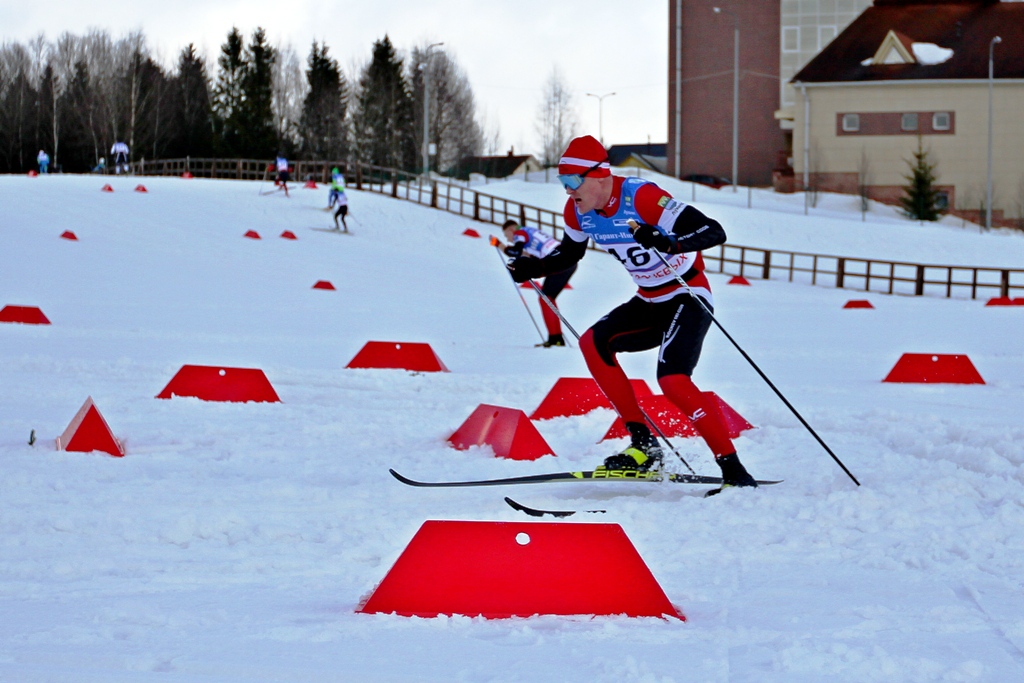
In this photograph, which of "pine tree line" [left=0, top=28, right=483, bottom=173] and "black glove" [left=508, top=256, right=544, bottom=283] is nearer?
"black glove" [left=508, top=256, right=544, bottom=283]

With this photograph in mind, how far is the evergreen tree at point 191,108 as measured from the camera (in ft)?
232

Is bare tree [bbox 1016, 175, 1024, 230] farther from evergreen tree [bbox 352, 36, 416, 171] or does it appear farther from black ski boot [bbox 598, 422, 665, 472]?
black ski boot [bbox 598, 422, 665, 472]

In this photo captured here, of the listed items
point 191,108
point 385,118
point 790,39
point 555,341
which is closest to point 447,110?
point 385,118

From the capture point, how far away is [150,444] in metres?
6.31

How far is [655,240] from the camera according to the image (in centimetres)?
480

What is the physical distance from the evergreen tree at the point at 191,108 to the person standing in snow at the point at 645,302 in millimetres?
66543

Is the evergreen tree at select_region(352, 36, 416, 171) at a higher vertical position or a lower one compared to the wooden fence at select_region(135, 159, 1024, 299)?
higher

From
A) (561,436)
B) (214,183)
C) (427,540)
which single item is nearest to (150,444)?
(561,436)

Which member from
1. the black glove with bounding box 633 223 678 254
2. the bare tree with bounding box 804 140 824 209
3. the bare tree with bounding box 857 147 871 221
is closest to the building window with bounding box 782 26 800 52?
the bare tree with bounding box 804 140 824 209

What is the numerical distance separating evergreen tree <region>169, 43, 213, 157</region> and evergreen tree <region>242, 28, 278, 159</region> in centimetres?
333

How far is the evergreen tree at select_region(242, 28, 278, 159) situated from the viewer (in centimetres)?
6794

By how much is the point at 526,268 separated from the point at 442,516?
5.29 ft

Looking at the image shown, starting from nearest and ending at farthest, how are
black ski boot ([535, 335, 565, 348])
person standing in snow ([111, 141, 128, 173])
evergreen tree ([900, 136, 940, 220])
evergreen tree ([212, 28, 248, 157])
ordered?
black ski boot ([535, 335, 565, 348]) < evergreen tree ([900, 136, 940, 220]) < person standing in snow ([111, 141, 128, 173]) < evergreen tree ([212, 28, 248, 157])

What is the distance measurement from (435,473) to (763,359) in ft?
23.5
